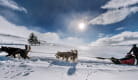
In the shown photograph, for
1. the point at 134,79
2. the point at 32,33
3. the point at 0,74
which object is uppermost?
the point at 32,33

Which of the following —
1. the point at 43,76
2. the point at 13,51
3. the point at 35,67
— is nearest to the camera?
the point at 43,76

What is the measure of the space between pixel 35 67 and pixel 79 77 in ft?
6.20

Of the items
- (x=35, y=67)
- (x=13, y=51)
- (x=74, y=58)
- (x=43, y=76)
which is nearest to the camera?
(x=43, y=76)

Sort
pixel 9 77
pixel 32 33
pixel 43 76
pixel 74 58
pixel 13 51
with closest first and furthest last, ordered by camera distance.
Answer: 1. pixel 9 77
2. pixel 43 76
3. pixel 13 51
4. pixel 74 58
5. pixel 32 33

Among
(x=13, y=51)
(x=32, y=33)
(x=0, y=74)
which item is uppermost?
(x=32, y=33)

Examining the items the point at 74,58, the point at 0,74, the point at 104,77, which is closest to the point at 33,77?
the point at 0,74

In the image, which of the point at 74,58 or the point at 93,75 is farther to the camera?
the point at 74,58

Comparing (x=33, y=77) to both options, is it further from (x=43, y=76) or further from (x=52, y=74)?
(x=52, y=74)

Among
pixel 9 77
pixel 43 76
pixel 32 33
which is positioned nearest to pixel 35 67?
pixel 43 76

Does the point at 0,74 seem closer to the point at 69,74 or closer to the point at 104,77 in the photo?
the point at 69,74

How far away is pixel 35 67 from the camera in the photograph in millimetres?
5652

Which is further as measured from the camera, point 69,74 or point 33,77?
point 69,74

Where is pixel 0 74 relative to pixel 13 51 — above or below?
below

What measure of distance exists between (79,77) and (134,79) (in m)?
2.08
